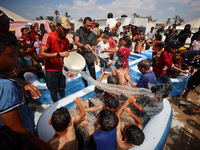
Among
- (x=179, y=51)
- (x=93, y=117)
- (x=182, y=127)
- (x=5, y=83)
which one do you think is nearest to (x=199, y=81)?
(x=179, y=51)

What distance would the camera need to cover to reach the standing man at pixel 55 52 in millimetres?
2168

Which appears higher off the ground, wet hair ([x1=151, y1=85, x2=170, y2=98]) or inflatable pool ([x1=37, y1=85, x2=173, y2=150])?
wet hair ([x1=151, y1=85, x2=170, y2=98])

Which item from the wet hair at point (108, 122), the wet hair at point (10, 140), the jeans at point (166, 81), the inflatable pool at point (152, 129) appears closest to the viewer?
the wet hair at point (10, 140)

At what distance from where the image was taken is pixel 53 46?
2.30 meters

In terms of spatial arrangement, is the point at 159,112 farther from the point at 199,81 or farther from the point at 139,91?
the point at 199,81

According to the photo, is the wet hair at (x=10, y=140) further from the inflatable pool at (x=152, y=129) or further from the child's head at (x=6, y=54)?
the inflatable pool at (x=152, y=129)

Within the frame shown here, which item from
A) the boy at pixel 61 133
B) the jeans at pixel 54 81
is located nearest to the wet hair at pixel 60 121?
the boy at pixel 61 133

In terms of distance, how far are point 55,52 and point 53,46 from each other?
150mm

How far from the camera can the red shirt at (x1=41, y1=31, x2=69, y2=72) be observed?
2.19 meters

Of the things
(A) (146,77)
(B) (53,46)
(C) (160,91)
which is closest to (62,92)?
(B) (53,46)

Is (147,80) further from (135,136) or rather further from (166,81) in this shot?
(166,81)

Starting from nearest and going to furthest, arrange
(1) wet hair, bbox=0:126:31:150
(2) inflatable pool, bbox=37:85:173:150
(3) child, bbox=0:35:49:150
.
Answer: (1) wet hair, bbox=0:126:31:150
(3) child, bbox=0:35:49:150
(2) inflatable pool, bbox=37:85:173:150

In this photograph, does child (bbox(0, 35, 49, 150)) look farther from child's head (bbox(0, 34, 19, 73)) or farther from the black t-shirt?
the black t-shirt

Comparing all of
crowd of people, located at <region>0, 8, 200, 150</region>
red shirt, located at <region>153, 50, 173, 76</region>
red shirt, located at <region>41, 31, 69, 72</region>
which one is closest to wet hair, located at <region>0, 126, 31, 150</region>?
crowd of people, located at <region>0, 8, 200, 150</region>
